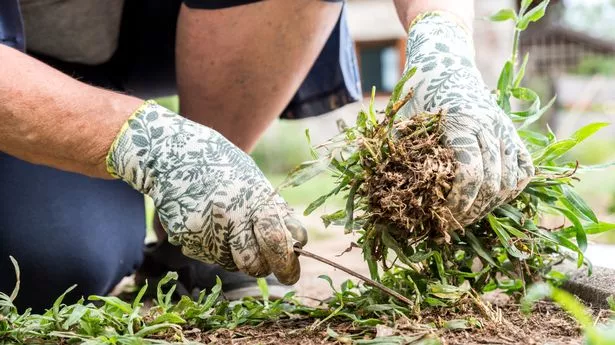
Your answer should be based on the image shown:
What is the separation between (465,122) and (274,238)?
329 millimetres

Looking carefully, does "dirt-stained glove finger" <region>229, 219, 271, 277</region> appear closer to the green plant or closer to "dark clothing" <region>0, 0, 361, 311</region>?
the green plant

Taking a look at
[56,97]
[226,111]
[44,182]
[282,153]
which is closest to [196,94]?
[226,111]

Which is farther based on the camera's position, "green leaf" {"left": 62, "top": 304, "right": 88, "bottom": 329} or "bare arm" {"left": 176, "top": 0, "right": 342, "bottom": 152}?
"bare arm" {"left": 176, "top": 0, "right": 342, "bottom": 152}

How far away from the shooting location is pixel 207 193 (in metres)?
1.26

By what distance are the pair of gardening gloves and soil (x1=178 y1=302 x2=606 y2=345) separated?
0.10 metres

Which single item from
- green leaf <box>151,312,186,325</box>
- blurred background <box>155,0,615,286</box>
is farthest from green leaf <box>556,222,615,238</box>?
blurred background <box>155,0,615,286</box>

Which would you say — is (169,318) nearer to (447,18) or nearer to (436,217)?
(436,217)

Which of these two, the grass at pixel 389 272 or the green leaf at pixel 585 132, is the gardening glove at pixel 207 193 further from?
the green leaf at pixel 585 132

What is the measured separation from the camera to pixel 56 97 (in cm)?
133

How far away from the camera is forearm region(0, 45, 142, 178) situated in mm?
1321

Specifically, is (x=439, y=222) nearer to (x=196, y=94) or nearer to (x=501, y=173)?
(x=501, y=173)

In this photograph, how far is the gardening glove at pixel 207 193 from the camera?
1.24m

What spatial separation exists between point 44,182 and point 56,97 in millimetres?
645

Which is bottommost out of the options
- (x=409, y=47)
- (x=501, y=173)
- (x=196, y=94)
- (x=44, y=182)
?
(x=44, y=182)
